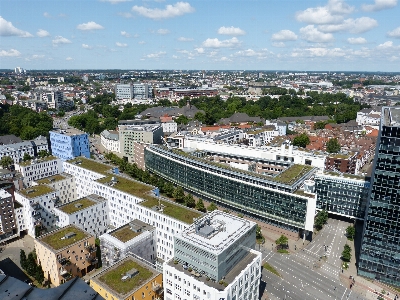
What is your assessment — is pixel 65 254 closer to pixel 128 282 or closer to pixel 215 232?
pixel 128 282

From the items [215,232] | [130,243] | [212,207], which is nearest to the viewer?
[215,232]

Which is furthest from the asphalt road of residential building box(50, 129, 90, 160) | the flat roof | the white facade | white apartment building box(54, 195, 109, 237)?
residential building box(50, 129, 90, 160)

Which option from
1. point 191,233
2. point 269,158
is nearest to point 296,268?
point 191,233

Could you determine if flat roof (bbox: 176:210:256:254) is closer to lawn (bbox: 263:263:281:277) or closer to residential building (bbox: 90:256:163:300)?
residential building (bbox: 90:256:163:300)

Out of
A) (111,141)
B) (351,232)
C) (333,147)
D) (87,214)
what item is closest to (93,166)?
(87,214)

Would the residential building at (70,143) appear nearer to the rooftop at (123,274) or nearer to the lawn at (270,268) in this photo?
the rooftop at (123,274)

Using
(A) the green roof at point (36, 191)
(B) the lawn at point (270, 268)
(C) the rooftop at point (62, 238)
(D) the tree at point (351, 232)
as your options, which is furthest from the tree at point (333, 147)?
(A) the green roof at point (36, 191)

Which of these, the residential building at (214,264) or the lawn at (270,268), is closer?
the residential building at (214,264)

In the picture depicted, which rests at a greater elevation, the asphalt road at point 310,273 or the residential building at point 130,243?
the residential building at point 130,243
